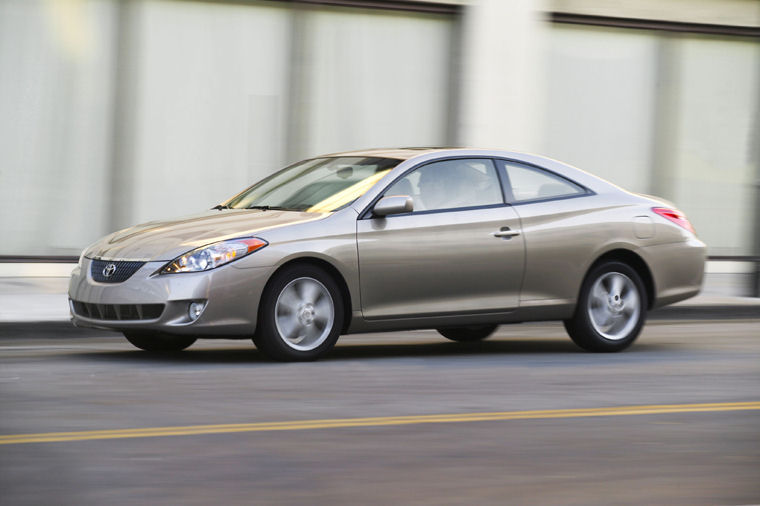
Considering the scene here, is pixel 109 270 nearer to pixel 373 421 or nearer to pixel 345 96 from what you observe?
pixel 373 421

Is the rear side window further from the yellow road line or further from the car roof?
the yellow road line

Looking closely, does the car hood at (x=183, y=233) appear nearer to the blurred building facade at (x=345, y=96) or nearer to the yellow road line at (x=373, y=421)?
the yellow road line at (x=373, y=421)

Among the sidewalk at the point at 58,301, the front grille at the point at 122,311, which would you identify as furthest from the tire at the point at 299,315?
the sidewalk at the point at 58,301

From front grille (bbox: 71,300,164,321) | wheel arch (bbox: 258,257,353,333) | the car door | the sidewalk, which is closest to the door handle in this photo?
the car door

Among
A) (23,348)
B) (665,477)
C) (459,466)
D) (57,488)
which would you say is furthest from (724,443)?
(23,348)

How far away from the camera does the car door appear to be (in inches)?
349

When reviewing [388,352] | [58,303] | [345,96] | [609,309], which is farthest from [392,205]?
[345,96]

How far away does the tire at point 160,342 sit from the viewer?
9.28 metres

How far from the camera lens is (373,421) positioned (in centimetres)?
657

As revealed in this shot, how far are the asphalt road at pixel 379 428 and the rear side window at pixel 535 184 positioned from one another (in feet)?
3.79

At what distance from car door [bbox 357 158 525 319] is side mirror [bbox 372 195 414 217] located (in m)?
0.09

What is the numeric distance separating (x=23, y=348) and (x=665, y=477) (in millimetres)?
6118

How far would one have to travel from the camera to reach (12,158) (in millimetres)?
13898

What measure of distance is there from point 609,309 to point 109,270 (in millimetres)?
3661
